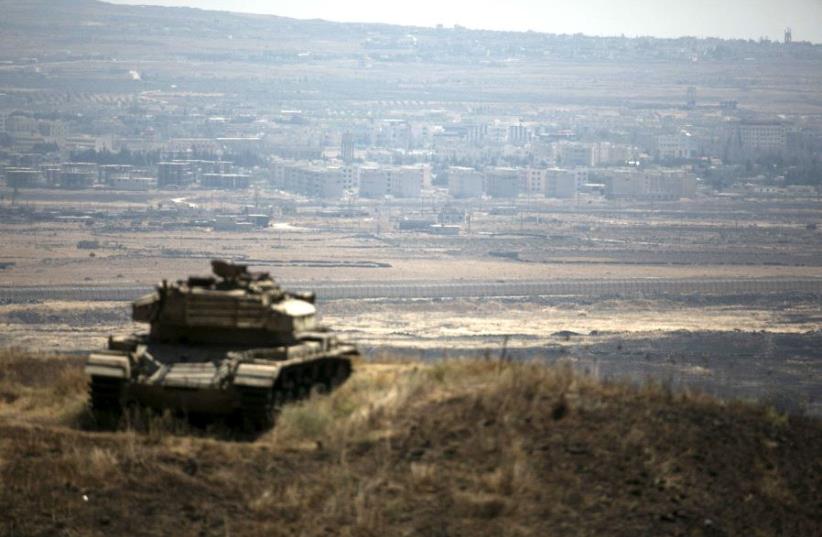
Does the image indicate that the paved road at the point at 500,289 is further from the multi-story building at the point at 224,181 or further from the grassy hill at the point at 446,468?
the multi-story building at the point at 224,181

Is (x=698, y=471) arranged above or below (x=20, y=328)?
above

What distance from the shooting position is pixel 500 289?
70.3 metres

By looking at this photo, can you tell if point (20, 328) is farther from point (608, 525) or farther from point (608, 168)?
point (608, 168)

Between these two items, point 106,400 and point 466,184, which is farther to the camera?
point 466,184

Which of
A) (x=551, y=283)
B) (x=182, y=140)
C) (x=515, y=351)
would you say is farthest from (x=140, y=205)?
(x=515, y=351)

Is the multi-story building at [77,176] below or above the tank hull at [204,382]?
below

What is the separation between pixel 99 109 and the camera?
6521 inches

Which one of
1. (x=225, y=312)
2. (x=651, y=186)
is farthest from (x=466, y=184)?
(x=225, y=312)

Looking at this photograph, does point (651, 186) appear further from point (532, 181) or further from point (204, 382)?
point (204, 382)

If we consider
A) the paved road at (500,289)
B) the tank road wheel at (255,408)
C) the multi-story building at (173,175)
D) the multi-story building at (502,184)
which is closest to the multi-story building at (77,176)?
the multi-story building at (173,175)

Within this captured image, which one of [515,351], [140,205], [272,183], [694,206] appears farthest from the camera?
[272,183]

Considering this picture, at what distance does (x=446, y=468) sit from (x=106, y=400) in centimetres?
297

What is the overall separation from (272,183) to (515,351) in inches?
3131

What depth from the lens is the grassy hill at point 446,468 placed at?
14773 millimetres
